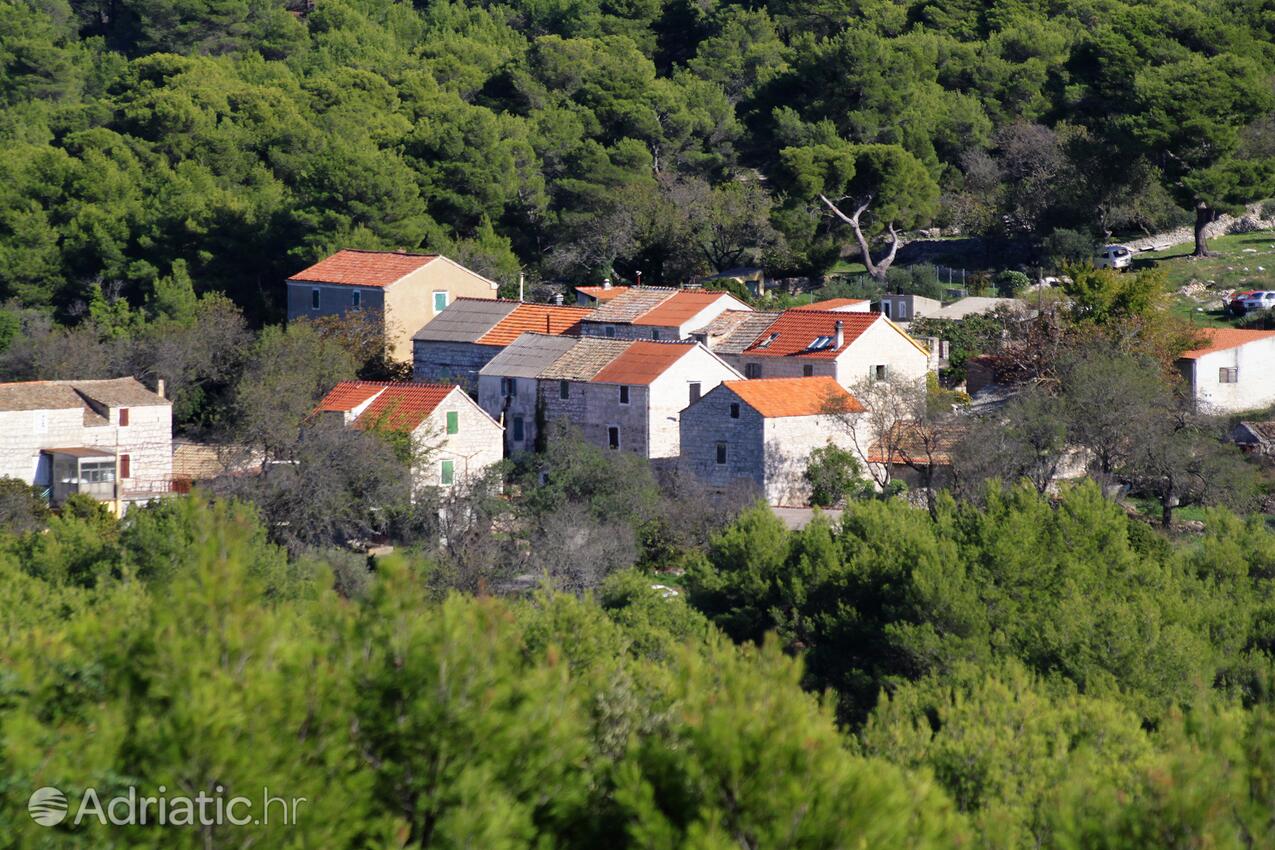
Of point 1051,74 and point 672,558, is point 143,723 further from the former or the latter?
point 1051,74

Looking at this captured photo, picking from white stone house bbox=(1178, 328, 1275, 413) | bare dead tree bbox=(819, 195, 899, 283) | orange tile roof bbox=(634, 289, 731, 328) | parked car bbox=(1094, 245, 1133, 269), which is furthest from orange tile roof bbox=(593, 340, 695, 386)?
parked car bbox=(1094, 245, 1133, 269)

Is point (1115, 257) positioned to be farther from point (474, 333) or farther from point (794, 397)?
point (474, 333)

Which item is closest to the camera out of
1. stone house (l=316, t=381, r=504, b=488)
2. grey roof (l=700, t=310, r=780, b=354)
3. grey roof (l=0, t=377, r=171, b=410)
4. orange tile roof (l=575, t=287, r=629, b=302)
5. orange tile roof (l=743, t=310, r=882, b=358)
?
stone house (l=316, t=381, r=504, b=488)

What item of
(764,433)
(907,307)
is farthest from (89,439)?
(907,307)

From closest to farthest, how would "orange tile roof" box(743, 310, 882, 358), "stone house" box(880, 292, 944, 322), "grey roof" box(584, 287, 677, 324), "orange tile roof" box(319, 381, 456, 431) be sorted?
"orange tile roof" box(319, 381, 456, 431) → "orange tile roof" box(743, 310, 882, 358) → "grey roof" box(584, 287, 677, 324) → "stone house" box(880, 292, 944, 322)

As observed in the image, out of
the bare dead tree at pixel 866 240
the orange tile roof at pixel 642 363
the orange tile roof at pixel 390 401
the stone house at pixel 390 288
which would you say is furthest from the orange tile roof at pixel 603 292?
the bare dead tree at pixel 866 240

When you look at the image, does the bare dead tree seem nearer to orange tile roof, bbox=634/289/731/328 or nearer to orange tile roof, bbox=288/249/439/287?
orange tile roof, bbox=634/289/731/328

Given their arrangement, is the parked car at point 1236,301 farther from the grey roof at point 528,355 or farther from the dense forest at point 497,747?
the dense forest at point 497,747
